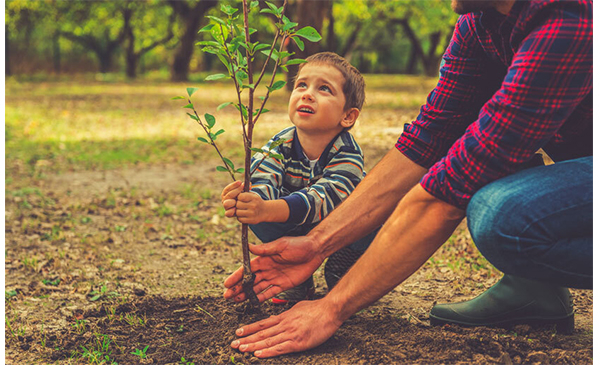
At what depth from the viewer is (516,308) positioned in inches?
94.3

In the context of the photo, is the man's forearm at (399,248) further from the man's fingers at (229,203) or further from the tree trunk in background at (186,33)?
the tree trunk in background at (186,33)

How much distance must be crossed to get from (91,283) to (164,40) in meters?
29.6

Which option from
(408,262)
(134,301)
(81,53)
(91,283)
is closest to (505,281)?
(408,262)

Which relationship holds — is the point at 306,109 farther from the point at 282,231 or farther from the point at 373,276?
the point at 373,276

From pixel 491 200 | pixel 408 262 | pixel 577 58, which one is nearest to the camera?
pixel 577 58

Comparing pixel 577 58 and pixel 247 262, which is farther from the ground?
pixel 577 58

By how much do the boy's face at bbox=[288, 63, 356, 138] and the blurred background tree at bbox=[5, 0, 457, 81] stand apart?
1593 cm

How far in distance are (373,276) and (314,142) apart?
33.1 inches

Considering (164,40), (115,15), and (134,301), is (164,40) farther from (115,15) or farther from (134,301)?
(134,301)

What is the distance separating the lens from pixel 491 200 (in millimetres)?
1897

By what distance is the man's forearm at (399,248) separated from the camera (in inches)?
78.5

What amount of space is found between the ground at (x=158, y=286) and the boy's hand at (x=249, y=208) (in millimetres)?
459

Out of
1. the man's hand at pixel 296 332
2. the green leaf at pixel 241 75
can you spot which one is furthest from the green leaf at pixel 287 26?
the man's hand at pixel 296 332

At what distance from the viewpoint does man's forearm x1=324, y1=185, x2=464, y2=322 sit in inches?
78.5
